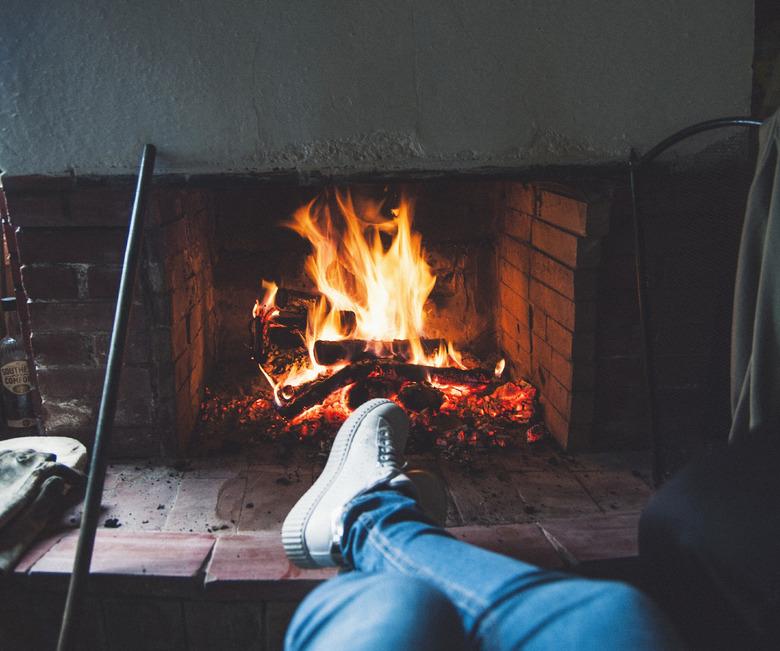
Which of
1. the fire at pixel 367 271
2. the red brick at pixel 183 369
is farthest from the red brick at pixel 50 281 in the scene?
the fire at pixel 367 271

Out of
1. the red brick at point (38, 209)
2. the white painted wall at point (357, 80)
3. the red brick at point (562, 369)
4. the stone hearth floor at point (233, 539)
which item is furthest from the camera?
the red brick at point (562, 369)

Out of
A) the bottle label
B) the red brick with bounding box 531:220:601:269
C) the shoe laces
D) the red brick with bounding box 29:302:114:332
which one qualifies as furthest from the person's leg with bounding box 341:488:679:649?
the bottle label

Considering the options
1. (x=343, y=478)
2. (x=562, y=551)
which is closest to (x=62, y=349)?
(x=343, y=478)

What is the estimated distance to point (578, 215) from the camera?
1808 millimetres

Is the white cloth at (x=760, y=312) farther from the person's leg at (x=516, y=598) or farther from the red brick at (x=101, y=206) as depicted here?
the red brick at (x=101, y=206)

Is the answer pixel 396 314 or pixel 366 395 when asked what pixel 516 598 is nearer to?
pixel 366 395

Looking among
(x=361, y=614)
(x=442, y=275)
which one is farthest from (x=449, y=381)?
(x=361, y=614)

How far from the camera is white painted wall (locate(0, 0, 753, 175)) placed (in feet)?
5.21

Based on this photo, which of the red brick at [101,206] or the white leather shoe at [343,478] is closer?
the white leather shoe at [343,478]

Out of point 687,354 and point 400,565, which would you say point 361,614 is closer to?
point 400,565

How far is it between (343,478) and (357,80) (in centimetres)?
105

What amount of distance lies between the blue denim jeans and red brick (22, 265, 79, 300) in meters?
1.29

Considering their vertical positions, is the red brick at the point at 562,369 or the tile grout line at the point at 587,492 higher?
the red brick at the point at 562,369

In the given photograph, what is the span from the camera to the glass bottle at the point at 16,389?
2094 mm
